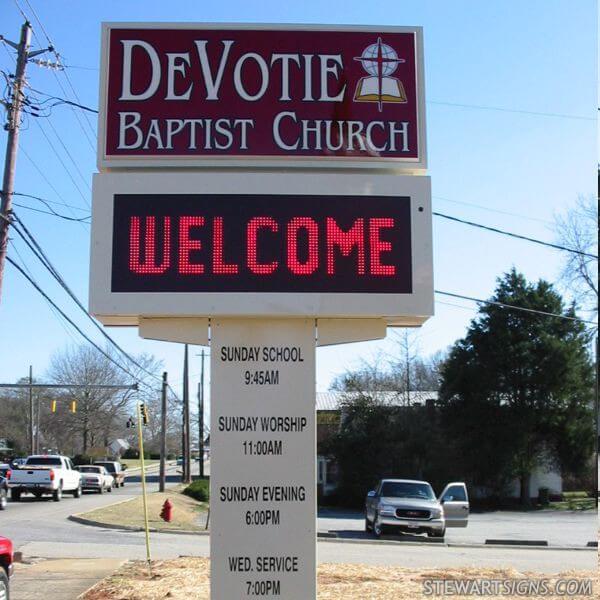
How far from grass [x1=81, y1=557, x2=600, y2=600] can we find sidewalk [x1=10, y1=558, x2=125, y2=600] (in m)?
0.27

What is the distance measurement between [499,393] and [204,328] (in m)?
36.8

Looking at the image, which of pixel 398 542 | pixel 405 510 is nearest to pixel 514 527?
pixel 405 510

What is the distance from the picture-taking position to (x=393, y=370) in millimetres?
44469

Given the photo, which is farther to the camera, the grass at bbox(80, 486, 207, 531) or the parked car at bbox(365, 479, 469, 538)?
the grass at bbox(80, 486, 207, 531)

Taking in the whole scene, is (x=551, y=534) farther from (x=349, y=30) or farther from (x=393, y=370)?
(x=349, y=30)

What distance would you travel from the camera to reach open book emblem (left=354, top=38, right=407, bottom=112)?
6.91 meters

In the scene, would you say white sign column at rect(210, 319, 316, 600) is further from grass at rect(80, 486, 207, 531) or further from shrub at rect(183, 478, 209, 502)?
shrub at rect(183, 478, 209, 502)

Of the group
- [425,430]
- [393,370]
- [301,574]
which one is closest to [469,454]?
[425,430]

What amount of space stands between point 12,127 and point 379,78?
1463 cm

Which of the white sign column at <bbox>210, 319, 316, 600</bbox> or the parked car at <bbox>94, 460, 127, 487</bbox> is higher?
the white sign column at <bbox>210, 319, 316, 600</bbox>

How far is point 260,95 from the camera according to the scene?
6.93m

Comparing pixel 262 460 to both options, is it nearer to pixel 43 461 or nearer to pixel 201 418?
pixel 43 461

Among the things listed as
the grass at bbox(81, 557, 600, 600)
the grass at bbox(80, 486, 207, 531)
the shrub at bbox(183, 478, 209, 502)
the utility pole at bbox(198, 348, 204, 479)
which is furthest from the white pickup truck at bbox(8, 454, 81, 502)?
the utility pole at bbox(198, 348, 204, 479)

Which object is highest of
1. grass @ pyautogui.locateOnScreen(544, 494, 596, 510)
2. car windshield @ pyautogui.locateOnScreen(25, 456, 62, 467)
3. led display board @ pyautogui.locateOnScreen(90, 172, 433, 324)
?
led display board @ pyautogui.locateOnScreen(90, 172, 433, 324)
